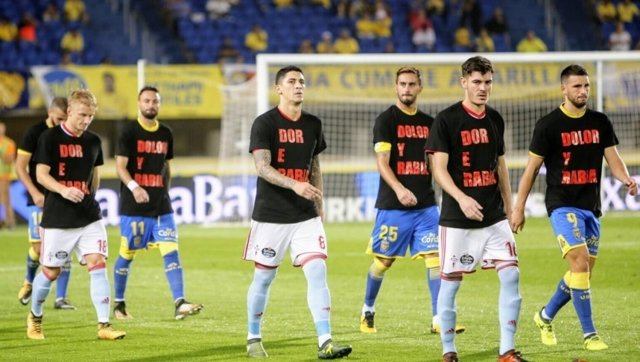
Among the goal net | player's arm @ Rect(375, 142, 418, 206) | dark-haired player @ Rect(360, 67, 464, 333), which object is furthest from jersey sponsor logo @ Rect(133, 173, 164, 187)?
the goal net

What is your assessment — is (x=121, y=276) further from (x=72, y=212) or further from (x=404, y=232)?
(x=404, y=232)

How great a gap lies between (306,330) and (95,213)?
2.23 metres

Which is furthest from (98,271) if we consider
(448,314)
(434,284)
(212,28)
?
(212,28)

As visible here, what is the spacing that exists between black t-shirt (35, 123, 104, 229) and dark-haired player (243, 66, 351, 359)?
2.04m

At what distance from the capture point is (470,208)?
8.67m

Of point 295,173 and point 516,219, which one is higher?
point 295,173

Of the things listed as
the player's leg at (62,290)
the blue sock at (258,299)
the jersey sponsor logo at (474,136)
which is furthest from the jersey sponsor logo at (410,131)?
the player's leg at (62,290)

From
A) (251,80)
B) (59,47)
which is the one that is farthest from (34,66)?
(251,80)

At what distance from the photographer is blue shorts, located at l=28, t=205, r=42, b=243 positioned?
14120 mm

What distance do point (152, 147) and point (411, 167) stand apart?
2998 mm

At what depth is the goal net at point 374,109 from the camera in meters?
27.2

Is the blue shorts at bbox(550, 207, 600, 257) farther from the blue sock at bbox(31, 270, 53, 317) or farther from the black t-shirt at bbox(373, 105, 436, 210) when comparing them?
the blue sock at bbox(31, 270, 53, 317)

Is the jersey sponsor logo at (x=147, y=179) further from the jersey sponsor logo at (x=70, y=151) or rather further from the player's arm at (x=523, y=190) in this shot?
the player's arm at (x=523, y=190)

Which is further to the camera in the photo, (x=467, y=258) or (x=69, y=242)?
(x=69, y=242)
